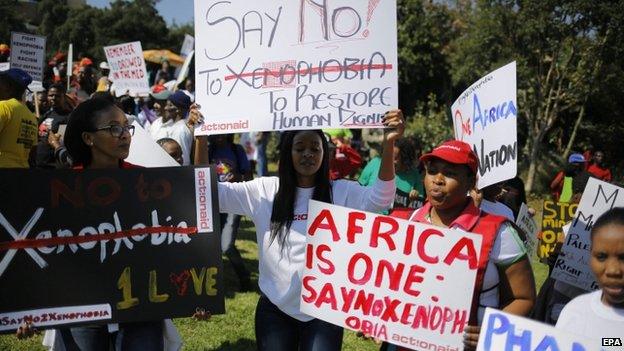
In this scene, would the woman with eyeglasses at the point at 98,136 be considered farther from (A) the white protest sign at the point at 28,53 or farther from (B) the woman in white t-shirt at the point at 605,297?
(A) the white protest sign at the point at 28,53

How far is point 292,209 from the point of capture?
325 centimetres

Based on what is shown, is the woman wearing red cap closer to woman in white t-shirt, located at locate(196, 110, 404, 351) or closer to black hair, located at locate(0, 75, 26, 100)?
woman in white t-shirt, located at locate(196, 110, 404, 351)

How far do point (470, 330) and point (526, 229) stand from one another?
2570 mm

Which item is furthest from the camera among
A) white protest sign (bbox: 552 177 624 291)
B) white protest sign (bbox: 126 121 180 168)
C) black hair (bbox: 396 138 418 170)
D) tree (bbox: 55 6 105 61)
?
tree (bbox: 55 6 105 61)

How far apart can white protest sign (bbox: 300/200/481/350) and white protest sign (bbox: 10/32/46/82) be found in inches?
287

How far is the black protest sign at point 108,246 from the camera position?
2750 millimetres

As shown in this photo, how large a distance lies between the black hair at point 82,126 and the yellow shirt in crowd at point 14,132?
2417mm

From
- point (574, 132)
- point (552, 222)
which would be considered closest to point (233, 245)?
point (552, 222)

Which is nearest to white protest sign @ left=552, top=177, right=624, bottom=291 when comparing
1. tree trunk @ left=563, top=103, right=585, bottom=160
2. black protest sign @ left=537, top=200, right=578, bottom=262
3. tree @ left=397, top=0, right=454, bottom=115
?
black protest sign @ left=537, top=200, right=578, bottom=262

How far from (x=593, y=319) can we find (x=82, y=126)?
103 inches

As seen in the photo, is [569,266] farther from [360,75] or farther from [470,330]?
[360,75]

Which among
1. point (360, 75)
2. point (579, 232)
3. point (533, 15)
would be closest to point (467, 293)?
point (360, 75)

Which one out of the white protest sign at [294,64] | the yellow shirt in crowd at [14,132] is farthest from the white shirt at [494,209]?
the yellow shirt in crowd at [14,132]

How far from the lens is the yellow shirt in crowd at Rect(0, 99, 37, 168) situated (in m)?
5.18
